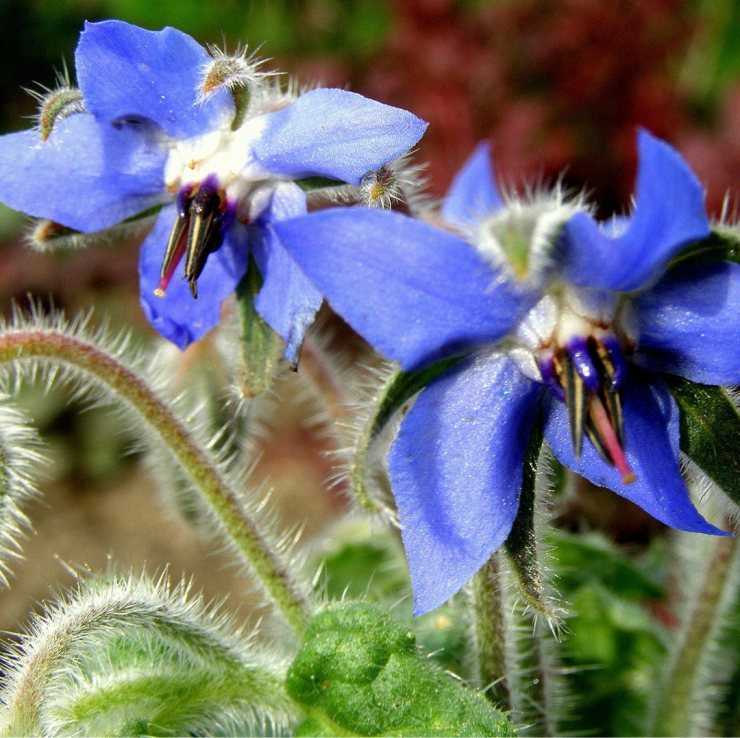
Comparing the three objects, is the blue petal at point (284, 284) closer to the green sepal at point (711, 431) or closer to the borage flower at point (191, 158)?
the borage flower at point (191, 158)

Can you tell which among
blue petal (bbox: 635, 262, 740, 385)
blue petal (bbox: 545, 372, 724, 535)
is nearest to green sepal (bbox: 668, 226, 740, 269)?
blue petal (bbox: 635, 262, 740, 385)

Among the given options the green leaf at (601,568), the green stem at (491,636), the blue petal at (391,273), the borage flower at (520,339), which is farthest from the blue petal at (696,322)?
the green leaf at (601,568)

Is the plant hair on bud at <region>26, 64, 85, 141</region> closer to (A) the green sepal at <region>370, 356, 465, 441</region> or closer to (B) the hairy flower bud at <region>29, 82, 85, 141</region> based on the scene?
(B) the hairy flower bud at <region>29, 82, 85, 141</region>

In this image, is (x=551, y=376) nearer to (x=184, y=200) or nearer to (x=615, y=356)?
(x=615, y=356)

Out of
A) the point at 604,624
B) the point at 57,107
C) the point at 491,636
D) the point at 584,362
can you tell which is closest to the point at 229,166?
the point at 57,107

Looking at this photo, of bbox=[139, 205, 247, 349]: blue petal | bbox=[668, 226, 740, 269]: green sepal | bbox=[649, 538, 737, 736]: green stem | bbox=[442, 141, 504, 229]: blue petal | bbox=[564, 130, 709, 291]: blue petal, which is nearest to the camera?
bbox=[564, 130, 709, 291]: blue petal

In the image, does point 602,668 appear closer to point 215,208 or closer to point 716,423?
point 716,423
